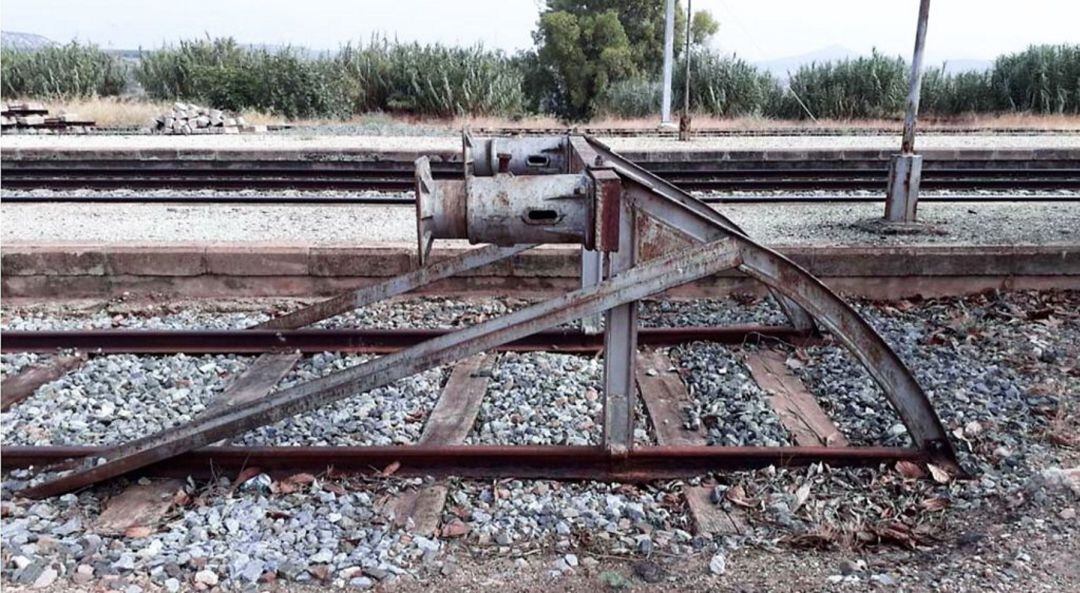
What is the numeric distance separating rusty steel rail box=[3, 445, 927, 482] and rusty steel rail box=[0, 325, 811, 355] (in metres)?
1.65

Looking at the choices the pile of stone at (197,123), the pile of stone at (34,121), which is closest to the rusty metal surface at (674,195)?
the pile of stone at (197,123)

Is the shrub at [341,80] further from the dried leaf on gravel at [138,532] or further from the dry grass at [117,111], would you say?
the dried leaf on gravel at [138,532]

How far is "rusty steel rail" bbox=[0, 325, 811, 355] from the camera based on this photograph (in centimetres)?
574

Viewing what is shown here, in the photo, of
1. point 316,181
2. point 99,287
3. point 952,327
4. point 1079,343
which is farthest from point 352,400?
point 316,181

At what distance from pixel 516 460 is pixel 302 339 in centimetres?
228

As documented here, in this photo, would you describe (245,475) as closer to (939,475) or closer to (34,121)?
(939,475)

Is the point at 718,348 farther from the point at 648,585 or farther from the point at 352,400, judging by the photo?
the point at 648,585

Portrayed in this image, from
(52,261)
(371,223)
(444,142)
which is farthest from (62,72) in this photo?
(52,261)

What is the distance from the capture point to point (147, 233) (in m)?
8.37

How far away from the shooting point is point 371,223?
8719 millimetres

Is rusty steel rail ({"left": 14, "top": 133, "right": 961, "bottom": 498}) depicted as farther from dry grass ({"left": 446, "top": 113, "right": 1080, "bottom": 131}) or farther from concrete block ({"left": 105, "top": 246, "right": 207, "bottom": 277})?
dry grass ({"left": 446, "top": 113, "right": 1080, "bottom": 131})

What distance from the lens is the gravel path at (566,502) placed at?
340 cm

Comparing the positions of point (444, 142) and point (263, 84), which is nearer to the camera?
point (444, 142)

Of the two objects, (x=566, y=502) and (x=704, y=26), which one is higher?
(x=704, y=26)
